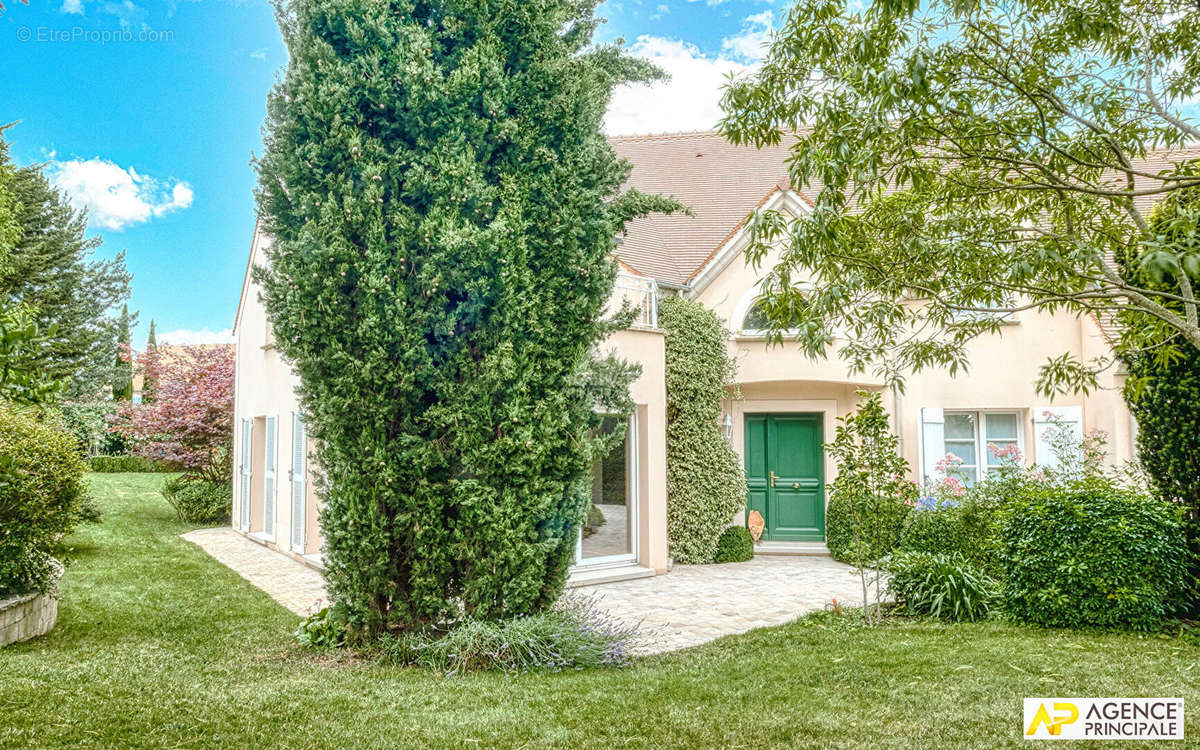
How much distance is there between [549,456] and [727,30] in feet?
34.4

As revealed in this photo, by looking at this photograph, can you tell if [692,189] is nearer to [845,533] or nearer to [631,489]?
[631,489]

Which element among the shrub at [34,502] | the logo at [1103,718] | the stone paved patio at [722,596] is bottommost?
the stone paved patio at [722,596]

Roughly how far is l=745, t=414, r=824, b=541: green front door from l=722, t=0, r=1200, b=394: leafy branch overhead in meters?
7.99

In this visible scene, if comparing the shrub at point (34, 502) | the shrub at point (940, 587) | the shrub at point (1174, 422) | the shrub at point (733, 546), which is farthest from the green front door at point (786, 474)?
the shrub at point (34, 502)

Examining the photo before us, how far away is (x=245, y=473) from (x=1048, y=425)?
49.7ft

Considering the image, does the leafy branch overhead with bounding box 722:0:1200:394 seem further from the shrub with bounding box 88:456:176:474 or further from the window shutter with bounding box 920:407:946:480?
the shrub with bounding box 88:456:176:474

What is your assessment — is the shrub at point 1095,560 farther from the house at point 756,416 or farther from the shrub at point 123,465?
the shrub at point 123,465

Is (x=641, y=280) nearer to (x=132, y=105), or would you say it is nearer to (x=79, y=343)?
(x=132, y=105)

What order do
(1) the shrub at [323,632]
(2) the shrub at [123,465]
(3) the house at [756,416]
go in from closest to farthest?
(1) the shrub at [323,632], (3) the house at [756,416], (2) the shrub at [123,465]

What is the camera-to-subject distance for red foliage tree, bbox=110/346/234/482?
1692cm

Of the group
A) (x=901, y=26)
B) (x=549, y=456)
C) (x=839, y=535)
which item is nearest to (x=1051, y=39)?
(x=901, y=26)

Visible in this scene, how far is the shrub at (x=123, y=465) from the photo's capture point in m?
28.0

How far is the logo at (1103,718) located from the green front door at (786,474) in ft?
28.5

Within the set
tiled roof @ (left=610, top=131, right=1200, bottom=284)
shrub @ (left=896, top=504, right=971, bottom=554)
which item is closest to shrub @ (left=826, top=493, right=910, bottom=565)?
shrub @ (left=896, top=504, right=971, bottom=554)
